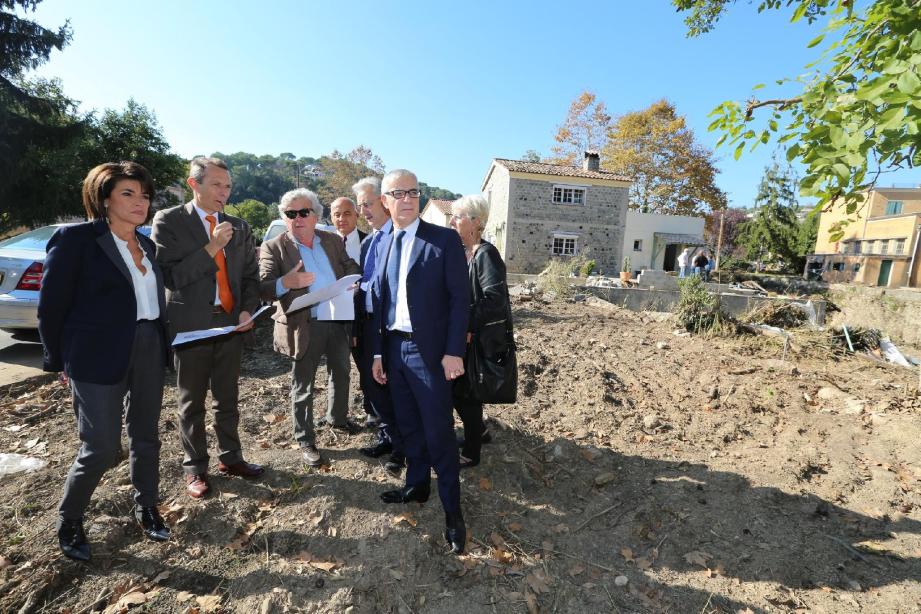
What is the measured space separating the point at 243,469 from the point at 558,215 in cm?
2477

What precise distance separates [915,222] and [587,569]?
43.9 meters

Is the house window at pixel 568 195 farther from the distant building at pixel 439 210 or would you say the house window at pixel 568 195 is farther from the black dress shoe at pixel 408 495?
the black dress shoe at pixel 408 495

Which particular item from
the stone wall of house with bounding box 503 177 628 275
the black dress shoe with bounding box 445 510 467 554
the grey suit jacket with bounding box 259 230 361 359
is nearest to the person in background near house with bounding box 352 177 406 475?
the grey suit jacket with bounding box 259 230 361 359

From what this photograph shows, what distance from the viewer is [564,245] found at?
86.1ft

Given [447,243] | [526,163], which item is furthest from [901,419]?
[526,163]

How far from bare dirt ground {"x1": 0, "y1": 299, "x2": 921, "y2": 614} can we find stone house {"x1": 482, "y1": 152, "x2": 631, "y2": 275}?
70.7 feet

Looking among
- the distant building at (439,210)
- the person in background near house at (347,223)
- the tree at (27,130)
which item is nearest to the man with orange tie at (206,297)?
the person in background near house at (347,223)

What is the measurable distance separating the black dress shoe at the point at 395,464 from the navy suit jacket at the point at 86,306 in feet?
6.09

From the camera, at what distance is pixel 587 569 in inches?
103

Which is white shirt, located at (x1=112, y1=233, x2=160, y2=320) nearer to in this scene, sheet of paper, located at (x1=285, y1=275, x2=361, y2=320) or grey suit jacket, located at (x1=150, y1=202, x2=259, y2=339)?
grey suit jacket, located at (x1=150, y1=202, x2=259, y2=339)

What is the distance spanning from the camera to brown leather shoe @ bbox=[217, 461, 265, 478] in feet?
10.4

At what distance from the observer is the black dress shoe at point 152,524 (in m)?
2.59

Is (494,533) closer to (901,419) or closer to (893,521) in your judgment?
(893,521)

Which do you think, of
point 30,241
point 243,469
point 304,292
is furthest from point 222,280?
point 30,241
